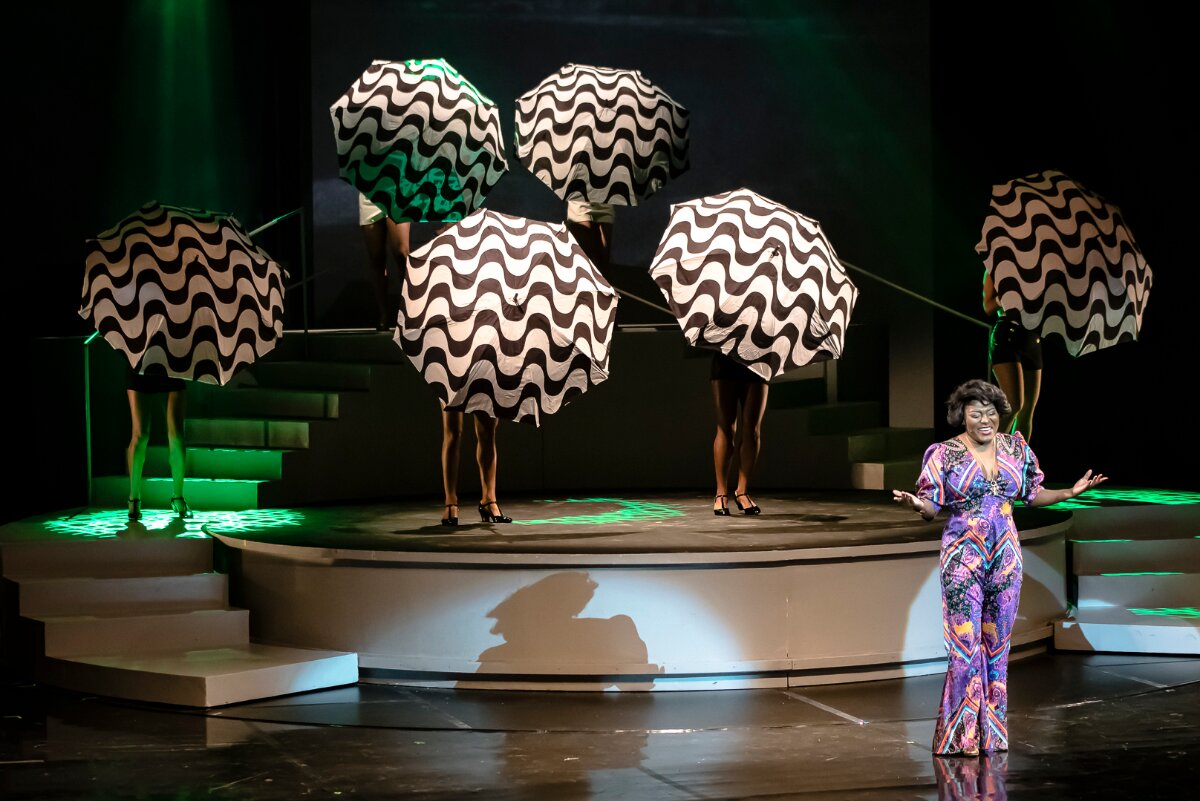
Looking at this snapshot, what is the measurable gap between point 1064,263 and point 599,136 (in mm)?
3087

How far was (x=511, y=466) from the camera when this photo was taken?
39.6 feet

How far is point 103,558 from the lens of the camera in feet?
30.5

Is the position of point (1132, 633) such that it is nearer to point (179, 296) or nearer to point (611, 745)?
point (611, 745)

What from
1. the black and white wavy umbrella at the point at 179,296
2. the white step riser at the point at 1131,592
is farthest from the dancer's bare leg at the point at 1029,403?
the black and white wavy umbrella at the point at 179,296

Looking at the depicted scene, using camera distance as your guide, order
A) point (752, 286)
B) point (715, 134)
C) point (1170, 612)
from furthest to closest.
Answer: point (715, 134)
point (1170, 612)
point (752, 286)

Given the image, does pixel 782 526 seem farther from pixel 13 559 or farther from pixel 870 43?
pixel 870 43

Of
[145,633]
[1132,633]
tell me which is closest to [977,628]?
[1132,633]

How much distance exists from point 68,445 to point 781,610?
18.6ft

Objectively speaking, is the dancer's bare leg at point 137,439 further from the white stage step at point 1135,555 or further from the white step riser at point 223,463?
the white stage step at point 1135,555

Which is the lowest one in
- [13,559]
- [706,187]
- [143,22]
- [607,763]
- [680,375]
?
[607,763]

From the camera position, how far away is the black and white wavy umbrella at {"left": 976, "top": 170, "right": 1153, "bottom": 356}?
9547 mm

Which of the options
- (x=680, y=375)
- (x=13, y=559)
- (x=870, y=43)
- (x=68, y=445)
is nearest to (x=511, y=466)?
(x=680, y=375)

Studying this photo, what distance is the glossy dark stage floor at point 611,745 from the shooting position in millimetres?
6664

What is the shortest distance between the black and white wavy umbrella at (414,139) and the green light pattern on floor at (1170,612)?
474 centimetres
